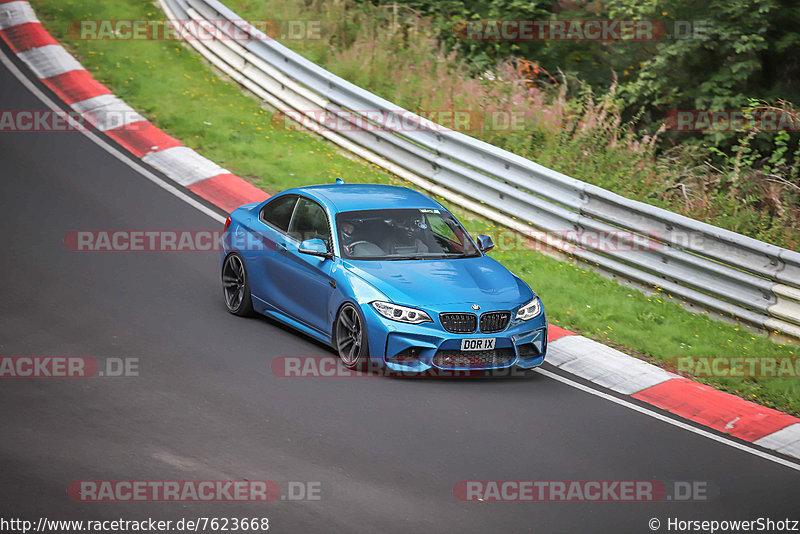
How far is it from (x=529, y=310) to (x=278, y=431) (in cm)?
297

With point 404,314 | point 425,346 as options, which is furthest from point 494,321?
point 404,314

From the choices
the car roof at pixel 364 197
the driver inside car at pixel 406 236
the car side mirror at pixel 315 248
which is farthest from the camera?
the car roof at pixel 364 197

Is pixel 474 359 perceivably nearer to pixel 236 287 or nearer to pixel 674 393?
pixel 674 393

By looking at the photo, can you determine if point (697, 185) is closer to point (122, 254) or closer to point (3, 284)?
point (122, 254)

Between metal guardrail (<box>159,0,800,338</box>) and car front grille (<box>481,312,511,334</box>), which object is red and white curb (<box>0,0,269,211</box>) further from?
car front grille (<box>481,312,511,334</box>)

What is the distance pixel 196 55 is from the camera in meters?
19.1

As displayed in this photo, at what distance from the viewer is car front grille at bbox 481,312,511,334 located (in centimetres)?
894

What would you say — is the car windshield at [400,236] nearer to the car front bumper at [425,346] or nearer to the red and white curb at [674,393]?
the car front bumper at [425,346]

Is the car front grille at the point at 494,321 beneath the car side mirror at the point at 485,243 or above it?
beneath

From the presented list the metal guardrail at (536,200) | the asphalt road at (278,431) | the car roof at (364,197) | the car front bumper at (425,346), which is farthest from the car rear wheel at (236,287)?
the metal guardrail at (536,200)

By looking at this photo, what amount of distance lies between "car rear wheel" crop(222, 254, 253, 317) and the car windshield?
1397 millimetres

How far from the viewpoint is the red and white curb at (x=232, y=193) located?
9.09 metres

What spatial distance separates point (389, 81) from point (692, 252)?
801 centimetres

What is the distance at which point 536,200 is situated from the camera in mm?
13250
